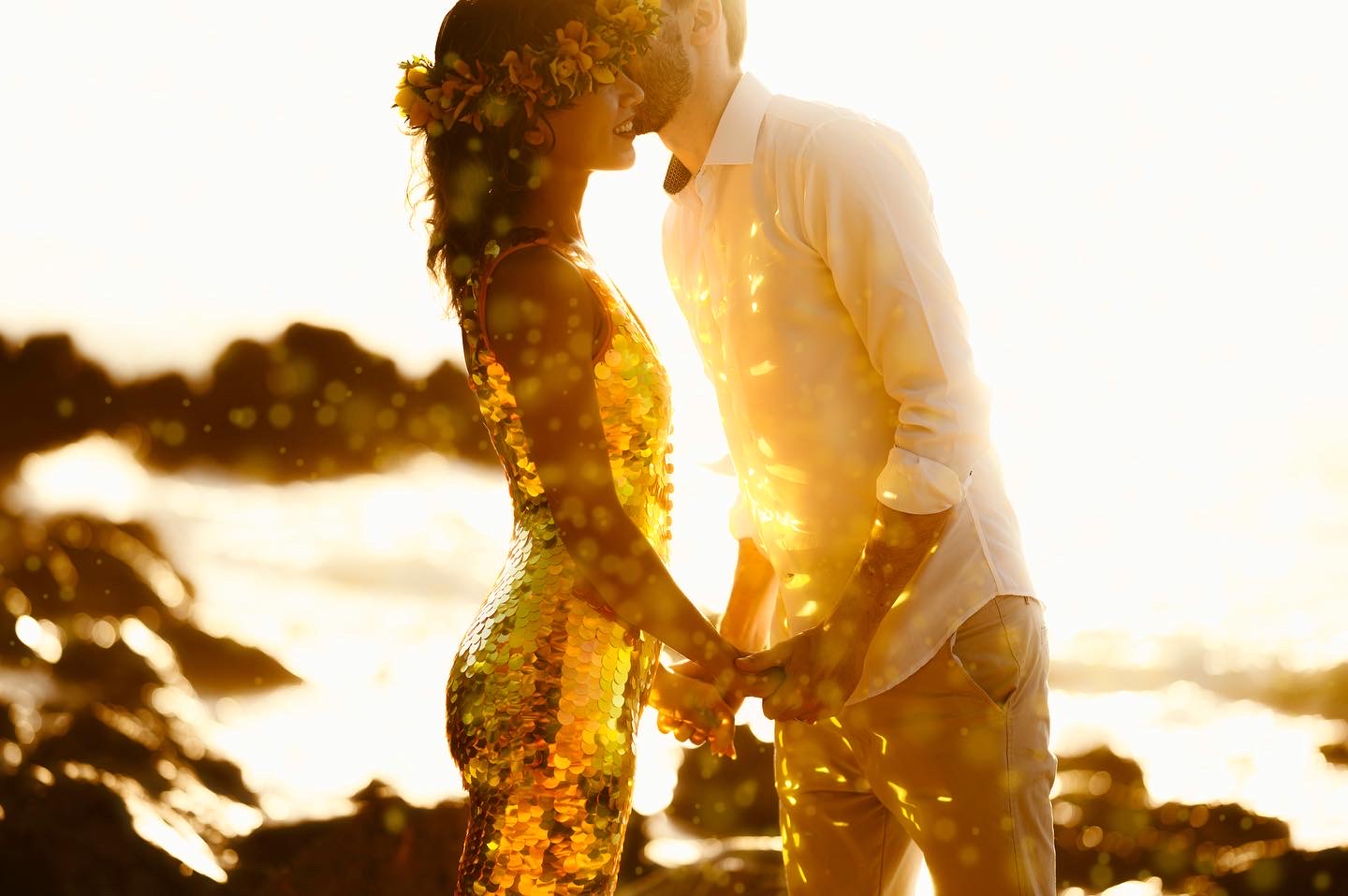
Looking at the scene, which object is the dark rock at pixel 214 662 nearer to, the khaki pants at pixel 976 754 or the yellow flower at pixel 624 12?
the khaki pants at pixel 976 754

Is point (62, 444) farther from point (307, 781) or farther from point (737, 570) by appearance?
point (737, 570)

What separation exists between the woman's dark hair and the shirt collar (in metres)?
0.21

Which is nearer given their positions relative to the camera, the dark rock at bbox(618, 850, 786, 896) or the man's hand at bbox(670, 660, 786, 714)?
the man's hand at bbox(670, 660, 786, 714)

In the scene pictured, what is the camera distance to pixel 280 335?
8.94 ft

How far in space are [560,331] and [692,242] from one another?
14.3 inches

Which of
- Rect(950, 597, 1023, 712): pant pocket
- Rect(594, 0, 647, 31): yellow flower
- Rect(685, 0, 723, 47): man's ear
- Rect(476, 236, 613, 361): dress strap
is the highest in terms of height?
Rect(685, 0, 723, 47): man's ear

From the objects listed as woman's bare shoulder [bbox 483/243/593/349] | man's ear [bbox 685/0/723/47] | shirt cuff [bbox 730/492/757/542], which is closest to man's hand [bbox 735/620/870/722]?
shirt cuff [bbox 730/492/757/542]

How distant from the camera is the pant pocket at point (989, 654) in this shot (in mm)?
1329

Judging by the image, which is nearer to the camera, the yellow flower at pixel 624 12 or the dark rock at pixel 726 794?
the yellow flower at pixel 624 12

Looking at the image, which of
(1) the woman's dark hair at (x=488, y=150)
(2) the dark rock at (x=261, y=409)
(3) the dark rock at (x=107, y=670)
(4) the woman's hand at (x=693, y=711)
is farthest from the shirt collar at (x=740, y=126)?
(3) the dark rock at (x=107, y=670)

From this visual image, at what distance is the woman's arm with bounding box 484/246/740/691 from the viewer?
1.23 meters

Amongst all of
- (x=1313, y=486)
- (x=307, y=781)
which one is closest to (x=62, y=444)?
(x=307, y=781)

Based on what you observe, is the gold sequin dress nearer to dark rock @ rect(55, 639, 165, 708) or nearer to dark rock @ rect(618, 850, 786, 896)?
dark rock @ rect(618, 850, 786, 896)

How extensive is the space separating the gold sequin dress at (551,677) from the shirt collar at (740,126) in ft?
0.79
